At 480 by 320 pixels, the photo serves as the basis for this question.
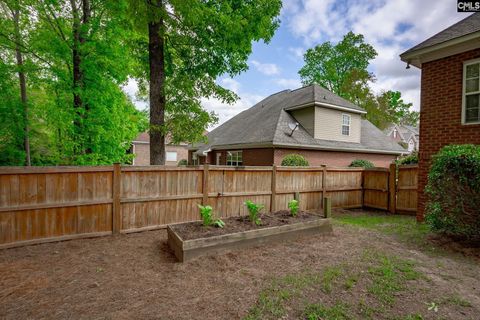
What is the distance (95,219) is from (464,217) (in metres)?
7.92

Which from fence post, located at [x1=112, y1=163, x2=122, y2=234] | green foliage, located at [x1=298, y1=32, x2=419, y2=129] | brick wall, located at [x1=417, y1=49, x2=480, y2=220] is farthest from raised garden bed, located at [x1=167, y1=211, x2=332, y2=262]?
green foliage, located at [x1=298, y1=32, x2=419, y2=129]

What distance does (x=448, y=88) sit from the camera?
21.4 ft

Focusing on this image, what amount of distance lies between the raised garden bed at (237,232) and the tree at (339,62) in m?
25.6

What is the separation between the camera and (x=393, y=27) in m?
11.8

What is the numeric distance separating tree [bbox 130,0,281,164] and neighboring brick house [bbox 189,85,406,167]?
207 inches

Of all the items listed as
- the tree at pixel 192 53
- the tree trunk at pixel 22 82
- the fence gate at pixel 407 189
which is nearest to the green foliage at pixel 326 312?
the tree at pixel 192 53

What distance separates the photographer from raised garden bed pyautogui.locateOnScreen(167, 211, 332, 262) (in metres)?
4.14

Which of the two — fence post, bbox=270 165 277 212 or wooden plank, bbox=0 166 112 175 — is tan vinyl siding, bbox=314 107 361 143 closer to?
fence post, bbox=270 165 277 212

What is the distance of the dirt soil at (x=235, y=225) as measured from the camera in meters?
4.49

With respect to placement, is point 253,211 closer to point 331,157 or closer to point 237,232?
point 237,232

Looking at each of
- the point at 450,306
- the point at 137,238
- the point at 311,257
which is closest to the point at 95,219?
the point at 137,238

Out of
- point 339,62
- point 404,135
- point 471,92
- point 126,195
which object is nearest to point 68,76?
point 126,195

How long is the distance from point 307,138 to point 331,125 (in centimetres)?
210

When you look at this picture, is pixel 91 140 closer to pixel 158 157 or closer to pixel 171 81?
pixel 158 157
